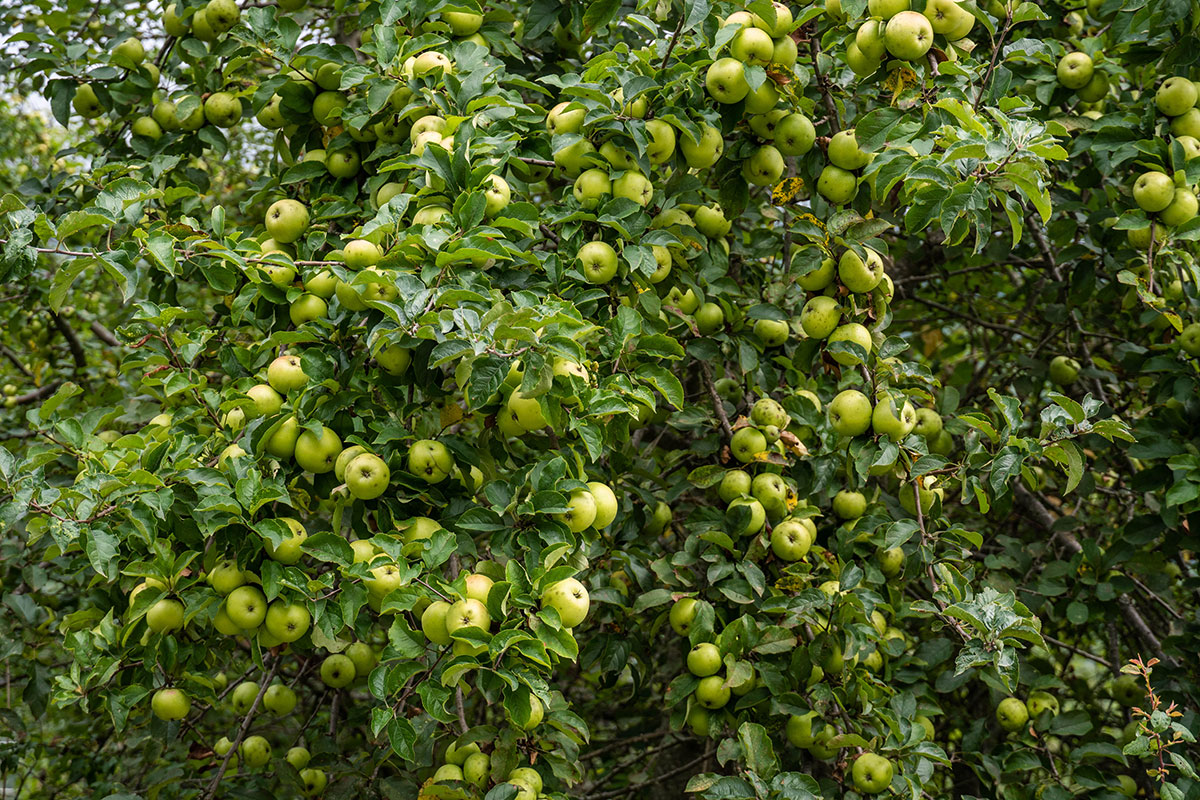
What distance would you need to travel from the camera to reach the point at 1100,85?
3080 mm

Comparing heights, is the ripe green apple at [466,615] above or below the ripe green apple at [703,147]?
below

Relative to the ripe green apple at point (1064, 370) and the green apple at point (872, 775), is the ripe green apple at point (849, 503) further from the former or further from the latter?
the ripe green apple at point (1064, 370)

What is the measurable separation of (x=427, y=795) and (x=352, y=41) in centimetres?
287

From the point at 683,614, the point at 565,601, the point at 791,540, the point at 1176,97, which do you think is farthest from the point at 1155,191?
the point at 565,601

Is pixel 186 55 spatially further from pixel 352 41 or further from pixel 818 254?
pixel 818 254

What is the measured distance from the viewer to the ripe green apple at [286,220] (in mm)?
2666

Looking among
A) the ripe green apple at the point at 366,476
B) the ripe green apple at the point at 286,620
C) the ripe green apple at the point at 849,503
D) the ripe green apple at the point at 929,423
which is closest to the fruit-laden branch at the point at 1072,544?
the ripe green apple at the point at 929,423

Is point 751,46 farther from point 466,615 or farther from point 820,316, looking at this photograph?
point 466,615

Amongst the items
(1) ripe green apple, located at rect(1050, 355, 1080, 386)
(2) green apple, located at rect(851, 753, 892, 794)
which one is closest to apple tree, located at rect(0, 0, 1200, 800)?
(2) green apple, located at rect(851, 753, 892, 794)

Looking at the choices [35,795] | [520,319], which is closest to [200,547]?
[520,319]

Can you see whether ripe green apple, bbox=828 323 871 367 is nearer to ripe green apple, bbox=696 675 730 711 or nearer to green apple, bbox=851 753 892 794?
ripe green apple, bbox=696 675 730 711

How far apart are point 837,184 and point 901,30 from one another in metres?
0.44

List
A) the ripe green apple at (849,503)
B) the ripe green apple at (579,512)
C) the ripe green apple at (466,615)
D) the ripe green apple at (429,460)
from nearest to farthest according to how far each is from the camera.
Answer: the ripe green apple at (466,615), the ripe green apple at (579,512), the ripe green apple at (429,460), the ripe green apple at (849,503)

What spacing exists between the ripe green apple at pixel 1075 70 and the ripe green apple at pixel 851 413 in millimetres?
1422
